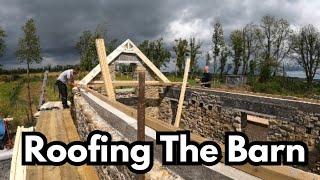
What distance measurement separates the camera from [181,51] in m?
47.4

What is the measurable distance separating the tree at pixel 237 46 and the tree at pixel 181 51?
6.40 metres

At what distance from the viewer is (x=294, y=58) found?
135 ft

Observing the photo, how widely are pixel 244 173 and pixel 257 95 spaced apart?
32.1 feet

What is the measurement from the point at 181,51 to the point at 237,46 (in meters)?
7.59

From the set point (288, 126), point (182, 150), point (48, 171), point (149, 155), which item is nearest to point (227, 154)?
point (182, 150)

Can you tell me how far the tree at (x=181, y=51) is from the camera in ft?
154

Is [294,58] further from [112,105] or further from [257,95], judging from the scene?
[112,105]

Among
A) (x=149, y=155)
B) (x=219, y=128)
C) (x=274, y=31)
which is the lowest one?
(x=219, y=128)

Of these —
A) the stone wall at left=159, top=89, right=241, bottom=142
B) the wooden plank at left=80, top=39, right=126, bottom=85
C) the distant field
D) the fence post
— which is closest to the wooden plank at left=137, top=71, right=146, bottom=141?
the fence post

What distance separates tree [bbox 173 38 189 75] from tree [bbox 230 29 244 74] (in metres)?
6.40

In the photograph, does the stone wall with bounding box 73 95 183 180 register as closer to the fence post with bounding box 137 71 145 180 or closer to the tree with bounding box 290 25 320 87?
the fence post with bounding box 137 71 145 180

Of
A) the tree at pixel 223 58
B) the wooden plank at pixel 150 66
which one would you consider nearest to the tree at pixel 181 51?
the tree at pixel 223 58

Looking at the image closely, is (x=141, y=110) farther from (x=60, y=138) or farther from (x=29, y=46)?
Result: (x=29, y=46)

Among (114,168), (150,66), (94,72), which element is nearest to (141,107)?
(114,168)
